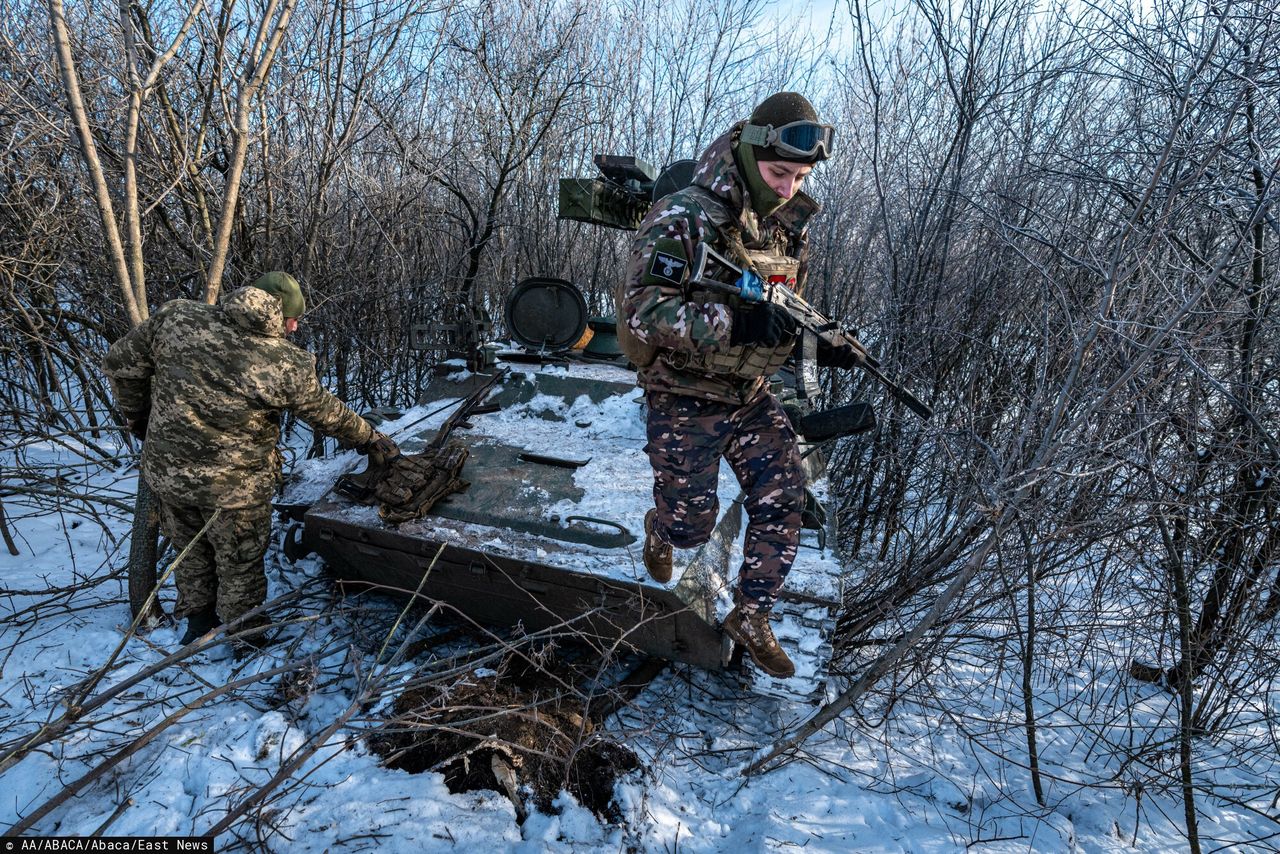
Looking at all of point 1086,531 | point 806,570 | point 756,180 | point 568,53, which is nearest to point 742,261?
point 756,180

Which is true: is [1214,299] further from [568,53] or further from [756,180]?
[568,53]

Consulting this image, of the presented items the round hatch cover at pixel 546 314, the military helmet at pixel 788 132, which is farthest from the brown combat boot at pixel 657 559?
the round hatch cover at pixel 546 314

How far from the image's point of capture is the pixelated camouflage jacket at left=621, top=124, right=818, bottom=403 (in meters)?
2.42

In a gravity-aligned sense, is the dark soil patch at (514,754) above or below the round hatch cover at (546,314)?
below

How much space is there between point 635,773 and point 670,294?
203 cm

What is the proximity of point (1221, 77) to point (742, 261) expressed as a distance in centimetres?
174

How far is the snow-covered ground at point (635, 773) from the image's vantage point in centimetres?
249

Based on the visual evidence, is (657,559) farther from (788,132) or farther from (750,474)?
(788,132)

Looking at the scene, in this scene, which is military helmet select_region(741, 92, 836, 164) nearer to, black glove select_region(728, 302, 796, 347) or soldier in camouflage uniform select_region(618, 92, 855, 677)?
soldier in camouflage uniform select_region(618, 92, 855, 677)

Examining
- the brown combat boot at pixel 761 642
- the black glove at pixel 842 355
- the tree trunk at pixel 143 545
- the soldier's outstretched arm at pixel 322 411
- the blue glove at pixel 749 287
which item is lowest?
the tree trunk at pixel 143 545

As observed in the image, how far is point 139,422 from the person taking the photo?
3535 millimetres

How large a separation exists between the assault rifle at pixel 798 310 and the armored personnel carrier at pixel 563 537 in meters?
0.99

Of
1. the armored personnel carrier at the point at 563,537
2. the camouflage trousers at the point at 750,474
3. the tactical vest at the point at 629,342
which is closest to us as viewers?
the tactical vest at the point at 629,342

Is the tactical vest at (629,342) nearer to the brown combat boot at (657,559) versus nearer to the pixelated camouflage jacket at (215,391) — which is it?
the brown combat boot at (657,559)
